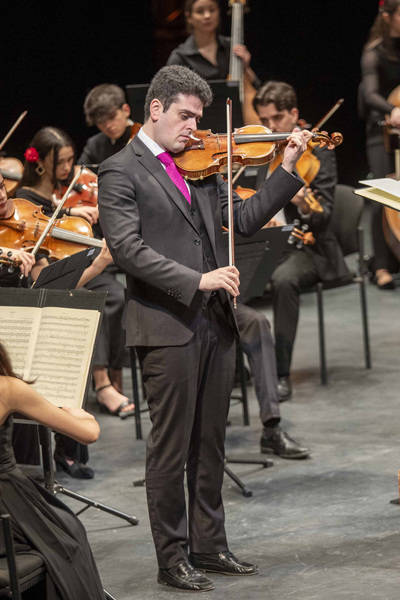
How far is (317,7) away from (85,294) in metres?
6.74

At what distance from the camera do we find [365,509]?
9.71ft

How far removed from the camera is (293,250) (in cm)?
459

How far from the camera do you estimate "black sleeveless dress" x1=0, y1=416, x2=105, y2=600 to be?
1868mm

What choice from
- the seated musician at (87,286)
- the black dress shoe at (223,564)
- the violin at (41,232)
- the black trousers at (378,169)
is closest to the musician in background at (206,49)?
the black trousers at (378,169)

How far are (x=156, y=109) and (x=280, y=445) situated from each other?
168cm

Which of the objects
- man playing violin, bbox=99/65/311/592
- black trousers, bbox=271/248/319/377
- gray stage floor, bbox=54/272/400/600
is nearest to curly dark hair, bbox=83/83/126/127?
black trousers, bbox=271/248/319/377

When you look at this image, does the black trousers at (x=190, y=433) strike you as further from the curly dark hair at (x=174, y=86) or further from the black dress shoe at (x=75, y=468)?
the black dress shoe at (x=75, y=468)

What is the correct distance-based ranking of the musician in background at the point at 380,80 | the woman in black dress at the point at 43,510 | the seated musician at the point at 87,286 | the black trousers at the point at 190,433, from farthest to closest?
the musician in background at the point at 380,80 < the seated musician at the point at 87,286 < the black trousers at the point at 190,433 < the woman in black dress at the point at 43,510

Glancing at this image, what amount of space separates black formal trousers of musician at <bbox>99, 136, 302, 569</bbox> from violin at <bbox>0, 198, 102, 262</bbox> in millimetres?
946

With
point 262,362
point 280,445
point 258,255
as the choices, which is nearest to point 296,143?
point 258,255

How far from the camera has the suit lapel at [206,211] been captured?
2.47m

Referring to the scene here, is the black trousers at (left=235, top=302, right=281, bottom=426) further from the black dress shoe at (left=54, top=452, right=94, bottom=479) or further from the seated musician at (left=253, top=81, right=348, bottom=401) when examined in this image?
the black dress shoe at (left=54, top=452, right=94, bottom=479)

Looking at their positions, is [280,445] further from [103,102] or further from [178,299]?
[103,102]

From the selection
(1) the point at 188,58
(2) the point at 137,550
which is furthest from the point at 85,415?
(1) the point at 188,58
